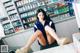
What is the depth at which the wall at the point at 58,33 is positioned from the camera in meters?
2.51

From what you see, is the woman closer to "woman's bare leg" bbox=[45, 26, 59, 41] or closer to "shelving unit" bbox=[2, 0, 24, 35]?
"woman's bare leg" bbox=[45, 26, 59, 41]

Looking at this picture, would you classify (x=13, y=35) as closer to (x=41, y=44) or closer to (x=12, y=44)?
(x=12, y=44)

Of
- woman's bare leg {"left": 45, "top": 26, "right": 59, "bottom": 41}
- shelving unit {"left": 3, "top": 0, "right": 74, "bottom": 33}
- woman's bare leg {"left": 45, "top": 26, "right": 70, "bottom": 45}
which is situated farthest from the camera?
shelving unit {"left": 3, "top": 0, "right": 74, "bottom": 33}

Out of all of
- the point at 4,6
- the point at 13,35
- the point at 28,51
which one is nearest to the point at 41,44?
the point at 28,51

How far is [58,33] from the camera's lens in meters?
→ 2.54

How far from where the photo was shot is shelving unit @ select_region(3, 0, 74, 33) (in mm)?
2504

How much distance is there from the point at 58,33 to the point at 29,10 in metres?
0.46

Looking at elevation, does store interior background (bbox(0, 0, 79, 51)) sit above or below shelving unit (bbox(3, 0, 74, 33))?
below

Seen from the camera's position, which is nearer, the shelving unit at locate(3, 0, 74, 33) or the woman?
the woman

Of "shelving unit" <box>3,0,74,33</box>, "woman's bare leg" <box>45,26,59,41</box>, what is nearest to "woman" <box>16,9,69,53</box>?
"woman's bare leg" <box>45,26,59,41</box>

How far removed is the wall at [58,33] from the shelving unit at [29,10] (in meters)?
0.07

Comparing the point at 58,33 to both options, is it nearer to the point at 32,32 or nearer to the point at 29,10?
the point at 32,32

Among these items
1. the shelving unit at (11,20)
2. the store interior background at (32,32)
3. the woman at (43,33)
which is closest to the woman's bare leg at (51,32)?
the woman at (43,33)

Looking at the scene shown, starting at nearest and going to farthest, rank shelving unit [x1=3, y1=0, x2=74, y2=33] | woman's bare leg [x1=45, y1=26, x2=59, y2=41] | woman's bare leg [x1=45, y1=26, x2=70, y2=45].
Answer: woman's bare leg [x1=45, y1=26, x2=70, y2=45]
woman's bare leg [x1=45, y1=26, x2=59, y2=41]
shelving unit [x1=3, y1=0, x2=74, y2=33]
